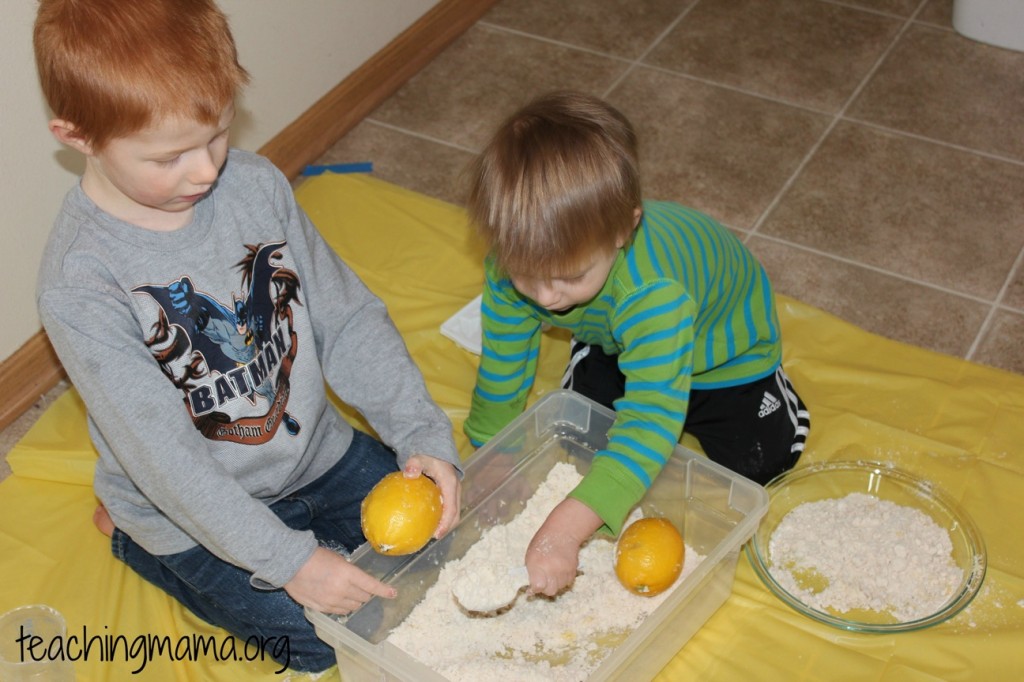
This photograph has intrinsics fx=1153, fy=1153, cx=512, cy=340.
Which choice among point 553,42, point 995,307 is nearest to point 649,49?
point 553,42

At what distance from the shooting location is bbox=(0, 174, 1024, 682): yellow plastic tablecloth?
1327 millimetres

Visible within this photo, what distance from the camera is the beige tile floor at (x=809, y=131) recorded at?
1.86m

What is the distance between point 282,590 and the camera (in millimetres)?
1288

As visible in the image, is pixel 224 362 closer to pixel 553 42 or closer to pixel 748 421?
pixel 748 421

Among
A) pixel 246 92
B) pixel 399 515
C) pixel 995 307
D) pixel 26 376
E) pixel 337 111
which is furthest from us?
pixel 337 111

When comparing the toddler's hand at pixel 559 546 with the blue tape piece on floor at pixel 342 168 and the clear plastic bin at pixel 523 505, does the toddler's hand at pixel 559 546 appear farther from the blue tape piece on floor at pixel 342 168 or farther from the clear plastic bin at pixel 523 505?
the blue tape piece on floor at pixel 342 168

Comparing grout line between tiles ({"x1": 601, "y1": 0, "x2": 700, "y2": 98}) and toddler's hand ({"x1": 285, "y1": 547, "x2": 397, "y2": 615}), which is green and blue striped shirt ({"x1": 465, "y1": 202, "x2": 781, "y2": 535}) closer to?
toddler's hand ({"x1": 285, "y1": 547, "x2": 397, "y2": 615})

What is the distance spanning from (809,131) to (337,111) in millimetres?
898

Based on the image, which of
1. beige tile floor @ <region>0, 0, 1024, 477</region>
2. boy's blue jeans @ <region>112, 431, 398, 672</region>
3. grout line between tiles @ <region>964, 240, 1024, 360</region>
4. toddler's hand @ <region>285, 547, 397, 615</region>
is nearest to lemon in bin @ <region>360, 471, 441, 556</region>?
toddler's hand @ <region>285, 547, 397, 615</region>

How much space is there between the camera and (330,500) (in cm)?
140

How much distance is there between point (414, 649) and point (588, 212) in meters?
0.53

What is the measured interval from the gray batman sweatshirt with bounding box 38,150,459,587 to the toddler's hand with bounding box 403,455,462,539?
0.05ft

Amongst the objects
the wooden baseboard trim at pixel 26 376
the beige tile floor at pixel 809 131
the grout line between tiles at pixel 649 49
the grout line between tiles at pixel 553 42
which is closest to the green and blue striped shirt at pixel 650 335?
the beige tile floor at pixel 809 131

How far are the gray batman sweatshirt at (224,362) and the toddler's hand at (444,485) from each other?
0.05 feet
